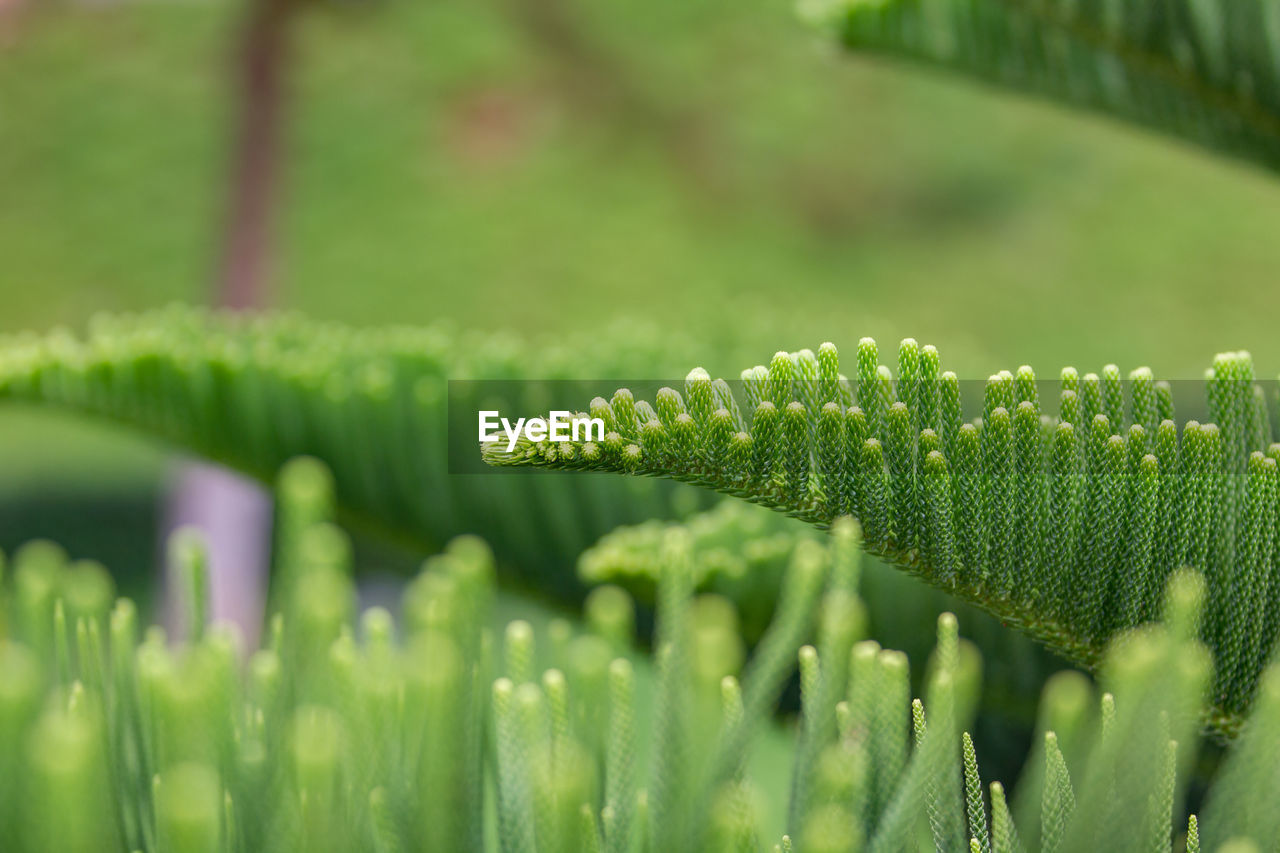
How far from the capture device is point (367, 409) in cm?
66

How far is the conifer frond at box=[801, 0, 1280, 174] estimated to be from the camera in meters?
0.46

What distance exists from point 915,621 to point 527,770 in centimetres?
27

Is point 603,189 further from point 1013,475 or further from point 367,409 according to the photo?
point 1013,475

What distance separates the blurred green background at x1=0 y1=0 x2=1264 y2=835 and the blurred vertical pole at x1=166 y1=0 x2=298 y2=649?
849 mm

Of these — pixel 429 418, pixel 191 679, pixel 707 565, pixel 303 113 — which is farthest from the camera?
pixel 303 113

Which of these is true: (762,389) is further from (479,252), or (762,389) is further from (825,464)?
(479,252)

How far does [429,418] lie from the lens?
0.67m

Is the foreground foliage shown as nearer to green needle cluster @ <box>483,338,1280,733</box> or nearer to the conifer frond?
green needle cluster @ <box>483,338,1280,733</box>

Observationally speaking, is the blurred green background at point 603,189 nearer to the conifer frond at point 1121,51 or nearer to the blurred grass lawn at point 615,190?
the blurred grass lawn at point 615,190

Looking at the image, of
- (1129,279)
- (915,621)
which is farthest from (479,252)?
(915,621)

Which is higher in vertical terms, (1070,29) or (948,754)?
(1070,29)

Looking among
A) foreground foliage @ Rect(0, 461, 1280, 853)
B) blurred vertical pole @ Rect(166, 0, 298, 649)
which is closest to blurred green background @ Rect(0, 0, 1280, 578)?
blurred vertical pole @ Rect(166, 0, 298, 649)

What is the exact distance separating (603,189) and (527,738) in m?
2.61

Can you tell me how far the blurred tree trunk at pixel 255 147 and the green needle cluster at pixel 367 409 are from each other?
41.2 inches
